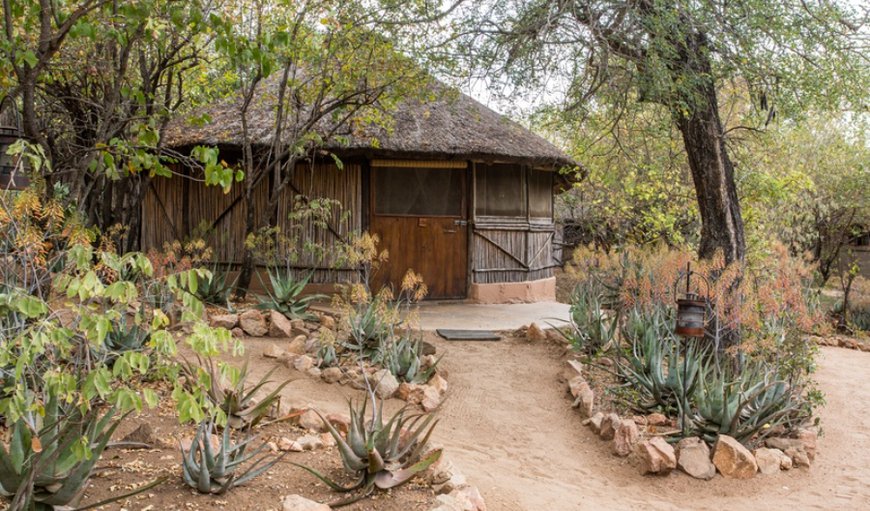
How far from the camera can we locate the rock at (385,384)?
643 centimetres

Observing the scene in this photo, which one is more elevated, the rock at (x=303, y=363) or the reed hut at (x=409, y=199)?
the reed hut at (x=409, y=199)

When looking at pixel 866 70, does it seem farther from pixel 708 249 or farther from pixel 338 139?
pixel 338 139

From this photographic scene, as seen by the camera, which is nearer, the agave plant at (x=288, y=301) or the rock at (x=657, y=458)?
the rock at (x=657, y=458)

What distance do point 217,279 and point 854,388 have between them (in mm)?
7763

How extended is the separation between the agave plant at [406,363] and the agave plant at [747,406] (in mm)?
2491

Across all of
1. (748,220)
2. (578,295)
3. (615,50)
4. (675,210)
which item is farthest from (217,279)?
(675,210)

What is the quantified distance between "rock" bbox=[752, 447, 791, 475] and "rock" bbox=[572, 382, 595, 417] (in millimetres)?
1419

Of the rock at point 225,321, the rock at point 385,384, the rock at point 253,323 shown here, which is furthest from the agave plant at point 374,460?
the rock at point 253,323

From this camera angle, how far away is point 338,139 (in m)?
9.42

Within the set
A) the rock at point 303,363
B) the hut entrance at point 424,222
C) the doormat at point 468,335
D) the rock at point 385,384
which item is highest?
the hut entrance at point 424,222

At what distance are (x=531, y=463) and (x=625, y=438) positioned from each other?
32.0 inches

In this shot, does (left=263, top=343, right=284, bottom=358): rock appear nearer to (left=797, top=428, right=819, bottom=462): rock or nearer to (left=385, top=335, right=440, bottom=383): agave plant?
A: (left=385, top=335, right=440, bottom=383): agave plant

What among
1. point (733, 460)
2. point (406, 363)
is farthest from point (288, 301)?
A: point (733, 460)

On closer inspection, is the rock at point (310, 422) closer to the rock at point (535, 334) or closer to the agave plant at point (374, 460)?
the agave plant at point (374, 460)
